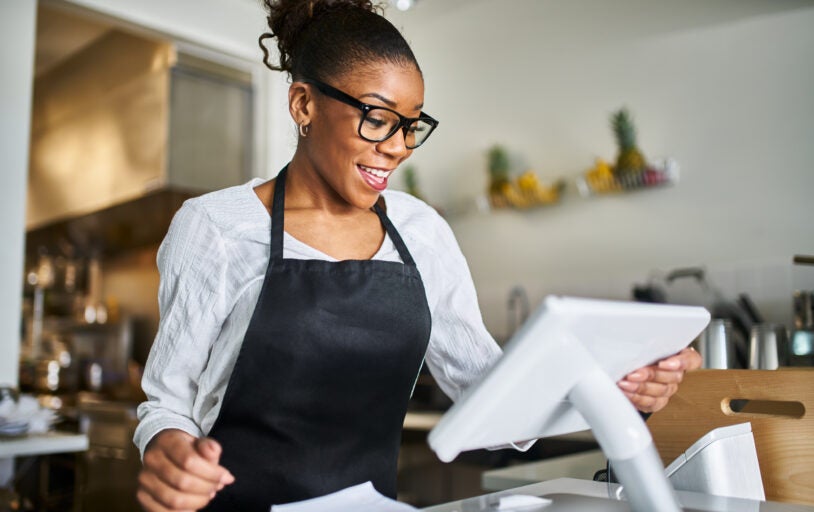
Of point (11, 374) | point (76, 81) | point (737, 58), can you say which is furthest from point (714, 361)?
point (76, 81)

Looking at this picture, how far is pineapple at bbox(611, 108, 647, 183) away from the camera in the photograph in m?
3.22

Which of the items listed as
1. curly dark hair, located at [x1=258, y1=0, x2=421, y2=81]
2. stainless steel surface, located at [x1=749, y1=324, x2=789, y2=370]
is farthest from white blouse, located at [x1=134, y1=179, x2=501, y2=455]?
stainless steel surface, located at [x1=749, y1=324, x2=789, y2=370]

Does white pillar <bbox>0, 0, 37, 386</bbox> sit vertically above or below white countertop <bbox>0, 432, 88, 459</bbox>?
above

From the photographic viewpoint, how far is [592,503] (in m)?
0.83

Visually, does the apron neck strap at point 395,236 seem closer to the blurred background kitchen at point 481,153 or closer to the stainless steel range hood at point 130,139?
the blurred background kitchen at point 481,153

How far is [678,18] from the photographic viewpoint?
10.8 ft

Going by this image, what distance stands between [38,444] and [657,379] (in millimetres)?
2081

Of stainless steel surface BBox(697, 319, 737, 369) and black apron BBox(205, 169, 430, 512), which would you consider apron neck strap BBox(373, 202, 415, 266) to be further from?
stainless steel surface BBox(697, 319, 737, 369)

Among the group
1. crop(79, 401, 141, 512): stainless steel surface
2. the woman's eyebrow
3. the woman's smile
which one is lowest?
crop(79, 401, 141, 512): stainless steel surface

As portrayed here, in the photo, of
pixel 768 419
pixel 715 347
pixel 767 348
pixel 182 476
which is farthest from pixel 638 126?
pixel 182 476

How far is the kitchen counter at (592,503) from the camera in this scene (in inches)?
31.7

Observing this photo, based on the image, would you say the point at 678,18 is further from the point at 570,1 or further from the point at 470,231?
the point at 470,231

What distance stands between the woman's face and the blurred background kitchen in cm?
155

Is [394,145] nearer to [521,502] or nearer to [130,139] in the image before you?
[521,502]
